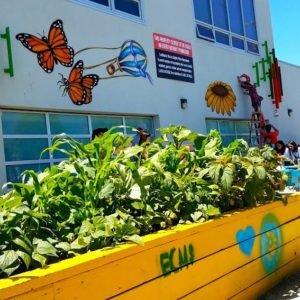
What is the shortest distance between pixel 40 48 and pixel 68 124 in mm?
1454

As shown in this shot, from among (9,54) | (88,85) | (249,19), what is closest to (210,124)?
(249,19)

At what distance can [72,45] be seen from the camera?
30.7 ft

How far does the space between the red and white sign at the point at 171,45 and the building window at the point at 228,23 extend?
780 millimetres

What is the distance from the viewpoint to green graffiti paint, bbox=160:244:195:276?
3.15 meters

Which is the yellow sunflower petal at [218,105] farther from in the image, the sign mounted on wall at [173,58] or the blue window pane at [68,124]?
the blue window pane at [68,124]

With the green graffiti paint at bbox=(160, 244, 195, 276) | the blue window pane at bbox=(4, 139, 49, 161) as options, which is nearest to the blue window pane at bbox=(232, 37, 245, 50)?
the blue window pane at bbox=(4, 139, 49, 161)

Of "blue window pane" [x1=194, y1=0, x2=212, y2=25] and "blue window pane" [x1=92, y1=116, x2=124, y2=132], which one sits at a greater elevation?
"blue window pane" [x1=194, y1=0, x2=212, y2=25]

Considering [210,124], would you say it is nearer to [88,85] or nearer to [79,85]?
[88,85]

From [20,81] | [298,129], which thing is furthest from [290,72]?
[20,81]

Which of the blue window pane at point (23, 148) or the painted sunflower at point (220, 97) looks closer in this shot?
the blue window pane at point (23, 148)

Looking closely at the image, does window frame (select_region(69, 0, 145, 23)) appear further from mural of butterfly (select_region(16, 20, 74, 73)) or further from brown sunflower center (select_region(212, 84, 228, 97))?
brown sunflower center (select_region(212, 84, 228, 97))

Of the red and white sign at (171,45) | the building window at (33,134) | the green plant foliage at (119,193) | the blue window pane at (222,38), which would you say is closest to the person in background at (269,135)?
the blue window pane at (222,38)

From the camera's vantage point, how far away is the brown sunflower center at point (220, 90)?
44.1 ft

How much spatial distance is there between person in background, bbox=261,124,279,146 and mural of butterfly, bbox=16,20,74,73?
7232 millimetres
